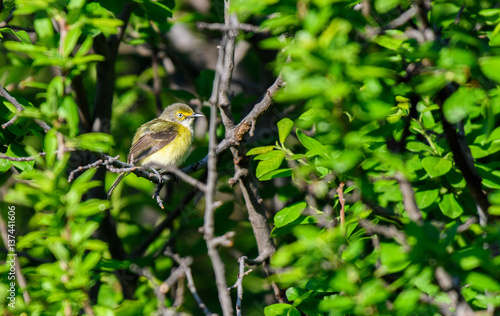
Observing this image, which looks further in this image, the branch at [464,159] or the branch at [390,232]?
the branch at [464,159]

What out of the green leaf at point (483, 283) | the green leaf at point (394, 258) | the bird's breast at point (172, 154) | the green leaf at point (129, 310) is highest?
the green leaf at point (394, 258)

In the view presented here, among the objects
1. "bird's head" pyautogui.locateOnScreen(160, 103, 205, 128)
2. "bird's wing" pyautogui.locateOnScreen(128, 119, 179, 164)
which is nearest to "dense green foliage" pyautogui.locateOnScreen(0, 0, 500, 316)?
"bird's wing" pyautogui.locateOnScreen(128, 119, 179, 164)

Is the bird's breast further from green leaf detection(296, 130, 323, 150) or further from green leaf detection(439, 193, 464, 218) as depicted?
green leaf detection(439, 193, 464, 218)

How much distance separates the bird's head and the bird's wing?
334 mm

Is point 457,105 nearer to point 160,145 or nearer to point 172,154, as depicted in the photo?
point 172,154

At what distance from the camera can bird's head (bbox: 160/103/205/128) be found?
685 cm

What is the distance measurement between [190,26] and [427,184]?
6.21m

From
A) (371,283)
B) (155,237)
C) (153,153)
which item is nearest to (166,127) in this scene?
(153,153)

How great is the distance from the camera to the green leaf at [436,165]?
3.09m

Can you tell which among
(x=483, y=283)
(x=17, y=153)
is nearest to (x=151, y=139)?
(x=17, y=153)

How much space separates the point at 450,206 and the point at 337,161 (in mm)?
1787

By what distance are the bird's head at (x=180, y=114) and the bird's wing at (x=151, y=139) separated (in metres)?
0.33

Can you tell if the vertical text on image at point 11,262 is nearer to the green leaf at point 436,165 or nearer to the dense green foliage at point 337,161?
the dense green foliage at point 337,161

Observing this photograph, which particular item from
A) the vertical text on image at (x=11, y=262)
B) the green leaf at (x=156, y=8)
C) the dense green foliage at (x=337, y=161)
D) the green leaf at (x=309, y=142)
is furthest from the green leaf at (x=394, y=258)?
the green leaf at (x=156, y=8)
